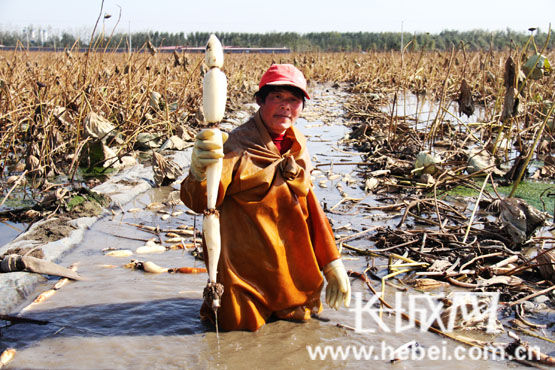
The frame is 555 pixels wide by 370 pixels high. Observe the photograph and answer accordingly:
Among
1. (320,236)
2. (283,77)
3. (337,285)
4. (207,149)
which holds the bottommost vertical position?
(337,285)

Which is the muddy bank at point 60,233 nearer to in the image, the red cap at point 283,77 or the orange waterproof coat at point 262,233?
the orange waterproof coat at point 262,233

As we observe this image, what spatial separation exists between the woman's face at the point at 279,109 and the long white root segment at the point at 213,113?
0.45 metres

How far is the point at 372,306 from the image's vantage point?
2824 mm

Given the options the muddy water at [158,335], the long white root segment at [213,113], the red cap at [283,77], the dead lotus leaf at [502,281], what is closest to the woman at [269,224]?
the red cap at [283,77]

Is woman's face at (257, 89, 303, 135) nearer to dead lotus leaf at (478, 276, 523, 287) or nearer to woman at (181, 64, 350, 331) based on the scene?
woman at (181, 64, 350, 331)

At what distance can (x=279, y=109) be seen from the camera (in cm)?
246

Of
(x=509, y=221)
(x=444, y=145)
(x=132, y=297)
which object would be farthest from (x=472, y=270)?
(x=444, y=145)

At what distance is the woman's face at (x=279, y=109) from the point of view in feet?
8.07

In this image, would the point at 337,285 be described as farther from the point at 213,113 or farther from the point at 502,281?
the point at 502,281

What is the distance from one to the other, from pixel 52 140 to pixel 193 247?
2.25 meters

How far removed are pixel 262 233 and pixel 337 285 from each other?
45cm

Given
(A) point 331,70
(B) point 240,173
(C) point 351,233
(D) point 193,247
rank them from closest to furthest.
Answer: (B) point 240,173
(D) point 193,247
(C) point 351,233
(A) point 331,70

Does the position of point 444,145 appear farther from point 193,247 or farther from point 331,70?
point 331,70

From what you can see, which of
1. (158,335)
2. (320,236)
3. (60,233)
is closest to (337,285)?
(320,236)
